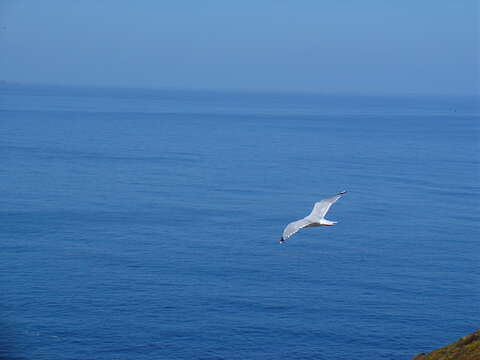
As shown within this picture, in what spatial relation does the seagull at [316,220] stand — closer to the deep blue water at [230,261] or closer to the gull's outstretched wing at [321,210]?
the gull's outstretched wing at [321,210]

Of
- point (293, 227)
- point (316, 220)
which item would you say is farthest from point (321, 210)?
point (293, 227)

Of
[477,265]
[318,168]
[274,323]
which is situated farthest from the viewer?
[318,168]

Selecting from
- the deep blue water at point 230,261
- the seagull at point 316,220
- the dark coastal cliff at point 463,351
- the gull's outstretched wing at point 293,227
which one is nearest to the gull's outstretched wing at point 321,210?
the seagull at point 316,220

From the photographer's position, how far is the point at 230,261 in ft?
228

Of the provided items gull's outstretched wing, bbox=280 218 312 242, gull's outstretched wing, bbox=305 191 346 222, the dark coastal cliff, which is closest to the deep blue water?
the dark coastal cliff

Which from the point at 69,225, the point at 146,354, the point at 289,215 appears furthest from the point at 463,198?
the point at 146,354

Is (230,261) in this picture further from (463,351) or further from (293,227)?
(293,227)

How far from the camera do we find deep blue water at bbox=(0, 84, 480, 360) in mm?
53250

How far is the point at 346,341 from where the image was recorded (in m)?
53.1

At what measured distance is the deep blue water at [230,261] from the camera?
2096 inches

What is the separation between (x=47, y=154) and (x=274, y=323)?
3651 inches

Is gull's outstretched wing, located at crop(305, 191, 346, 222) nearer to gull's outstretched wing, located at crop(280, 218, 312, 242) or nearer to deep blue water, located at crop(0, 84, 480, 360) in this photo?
gull's outstretched wing, located at crop(280, 218, 312, 242)

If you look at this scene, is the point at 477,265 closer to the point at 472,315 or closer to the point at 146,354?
the point at 472,315

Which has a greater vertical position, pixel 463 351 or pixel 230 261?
pixel 463 351
